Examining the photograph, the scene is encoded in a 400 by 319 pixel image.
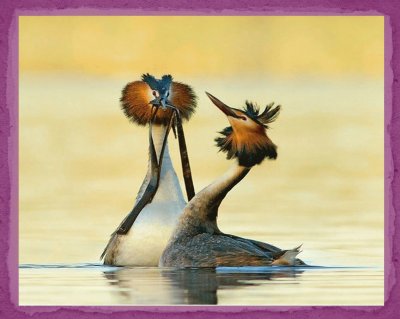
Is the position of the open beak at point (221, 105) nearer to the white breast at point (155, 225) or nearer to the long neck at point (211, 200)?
the long neck at point (211, 200)

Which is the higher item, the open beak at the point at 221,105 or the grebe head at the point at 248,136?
the open beak at the point at 221,105

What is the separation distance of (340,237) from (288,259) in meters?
0.36

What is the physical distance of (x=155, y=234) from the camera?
354 inches

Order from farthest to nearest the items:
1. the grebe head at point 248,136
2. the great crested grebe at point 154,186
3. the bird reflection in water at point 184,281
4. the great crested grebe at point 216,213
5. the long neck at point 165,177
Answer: the long neck at point 165,177 → the great crested grebe at point 154,186 → the grebe head at point 248,136 → the great crested grebe at point 216,213 → the bird reflection in water at point 184,281

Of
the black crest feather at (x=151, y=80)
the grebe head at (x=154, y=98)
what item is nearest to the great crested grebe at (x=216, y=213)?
the grebe head at (x=154, y=98)

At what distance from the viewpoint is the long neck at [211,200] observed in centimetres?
870

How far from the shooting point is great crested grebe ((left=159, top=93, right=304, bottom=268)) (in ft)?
28.2

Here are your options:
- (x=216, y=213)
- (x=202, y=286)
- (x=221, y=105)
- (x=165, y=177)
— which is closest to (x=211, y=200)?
(x=216, y=213)

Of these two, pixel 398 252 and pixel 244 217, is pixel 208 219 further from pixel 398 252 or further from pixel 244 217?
pixel 398 252

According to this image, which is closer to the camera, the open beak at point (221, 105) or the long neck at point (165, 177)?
the open beak at point (221, 105)

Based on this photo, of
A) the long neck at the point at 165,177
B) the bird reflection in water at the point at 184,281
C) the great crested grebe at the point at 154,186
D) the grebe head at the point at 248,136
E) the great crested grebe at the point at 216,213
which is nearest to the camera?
the bird reflection in water at the point at 184,281

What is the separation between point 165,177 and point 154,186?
10 cm

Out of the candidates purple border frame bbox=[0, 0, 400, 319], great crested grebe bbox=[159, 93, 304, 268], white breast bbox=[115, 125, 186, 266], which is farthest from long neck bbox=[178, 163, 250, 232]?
purple border frame bbox=[0, 0, 400, 319]

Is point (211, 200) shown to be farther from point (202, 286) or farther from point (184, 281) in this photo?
point (202, 286)
